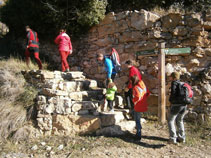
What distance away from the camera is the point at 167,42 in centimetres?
507

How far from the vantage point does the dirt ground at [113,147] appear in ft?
11.3

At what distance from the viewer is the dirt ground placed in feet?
11.3

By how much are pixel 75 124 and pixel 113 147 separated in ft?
3.71

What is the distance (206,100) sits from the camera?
15.1ft

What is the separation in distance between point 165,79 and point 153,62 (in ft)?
1.90

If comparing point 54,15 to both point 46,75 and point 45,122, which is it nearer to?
point 46,75

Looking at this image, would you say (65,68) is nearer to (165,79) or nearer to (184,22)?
(165,79)

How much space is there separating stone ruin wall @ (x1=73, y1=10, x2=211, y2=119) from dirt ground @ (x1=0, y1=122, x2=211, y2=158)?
0.98m

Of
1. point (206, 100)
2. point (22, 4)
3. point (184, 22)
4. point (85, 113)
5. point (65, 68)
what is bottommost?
point (85, 113)

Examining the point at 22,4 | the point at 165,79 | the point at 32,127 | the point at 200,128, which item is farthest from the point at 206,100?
the point at 22,4

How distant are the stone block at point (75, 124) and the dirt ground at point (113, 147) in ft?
0.63

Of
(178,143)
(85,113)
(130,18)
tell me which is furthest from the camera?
(130,18)

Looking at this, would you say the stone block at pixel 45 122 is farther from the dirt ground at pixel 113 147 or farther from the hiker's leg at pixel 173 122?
the hiker's leg at pixel 173 122

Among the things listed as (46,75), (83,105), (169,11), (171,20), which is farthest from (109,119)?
(169,11)
